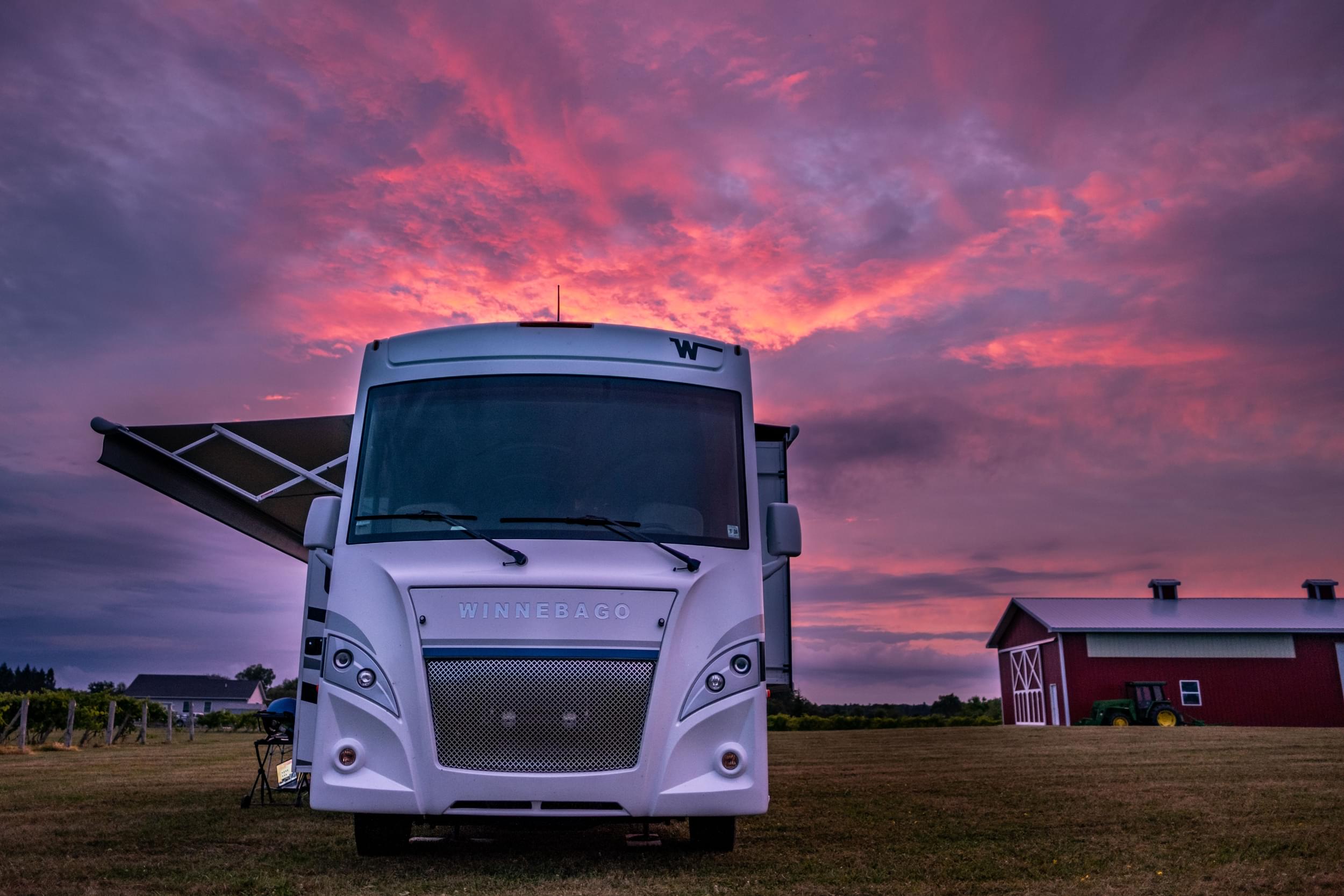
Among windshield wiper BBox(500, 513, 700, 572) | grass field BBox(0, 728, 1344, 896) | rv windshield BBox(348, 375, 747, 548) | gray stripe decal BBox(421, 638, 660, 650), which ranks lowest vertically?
grass field BBox(0, 728, 1344, 896)

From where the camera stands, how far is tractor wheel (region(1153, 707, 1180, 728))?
98.4 feet

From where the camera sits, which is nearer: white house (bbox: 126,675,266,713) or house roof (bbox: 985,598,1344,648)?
house roof (bbox: 985,598,1344,648)

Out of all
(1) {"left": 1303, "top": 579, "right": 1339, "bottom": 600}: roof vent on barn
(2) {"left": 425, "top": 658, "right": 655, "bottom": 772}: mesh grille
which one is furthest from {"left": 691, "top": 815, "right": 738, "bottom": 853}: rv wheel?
(1) {"left": 1303, "top": 579, "right": 1339, "bottom": 600}: roof vent on barn

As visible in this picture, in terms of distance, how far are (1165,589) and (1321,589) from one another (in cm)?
641

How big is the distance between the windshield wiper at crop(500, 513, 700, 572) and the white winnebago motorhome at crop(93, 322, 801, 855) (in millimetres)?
13

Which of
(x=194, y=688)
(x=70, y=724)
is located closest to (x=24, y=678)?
(x=194, y=688)

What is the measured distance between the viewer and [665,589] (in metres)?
5.68

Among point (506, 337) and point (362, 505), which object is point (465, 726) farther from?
point (506, 337)

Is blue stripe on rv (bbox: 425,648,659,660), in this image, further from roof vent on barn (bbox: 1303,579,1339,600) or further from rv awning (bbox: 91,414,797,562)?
roof vent on barn (bbox: 1303,579,1339,600)

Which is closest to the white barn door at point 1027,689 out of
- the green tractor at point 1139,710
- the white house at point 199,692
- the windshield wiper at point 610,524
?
the green tractor at point 1139,710

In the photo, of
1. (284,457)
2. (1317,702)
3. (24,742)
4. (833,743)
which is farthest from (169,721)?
(1317,702)

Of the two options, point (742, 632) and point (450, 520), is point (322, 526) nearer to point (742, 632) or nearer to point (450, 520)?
point (450, 520)

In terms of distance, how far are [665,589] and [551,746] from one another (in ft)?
3.24

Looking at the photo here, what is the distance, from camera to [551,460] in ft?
19.9
